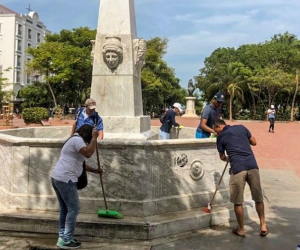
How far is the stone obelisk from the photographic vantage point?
6.99 m

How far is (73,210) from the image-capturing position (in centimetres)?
423

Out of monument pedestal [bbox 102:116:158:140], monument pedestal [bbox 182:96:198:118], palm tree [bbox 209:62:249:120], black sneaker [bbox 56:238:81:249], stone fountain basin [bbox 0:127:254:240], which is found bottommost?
black sneaker [bbox 56:238:81:249]

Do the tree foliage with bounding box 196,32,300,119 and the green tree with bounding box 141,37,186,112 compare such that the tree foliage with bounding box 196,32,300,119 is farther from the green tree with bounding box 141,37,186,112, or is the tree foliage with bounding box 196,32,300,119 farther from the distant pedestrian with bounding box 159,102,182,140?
the distant pedestrian with bounding box 159,102,182,140

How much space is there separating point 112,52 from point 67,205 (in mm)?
3566

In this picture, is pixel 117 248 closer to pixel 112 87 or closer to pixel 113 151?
pixel 113 151

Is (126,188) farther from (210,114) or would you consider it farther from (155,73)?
(155,73)

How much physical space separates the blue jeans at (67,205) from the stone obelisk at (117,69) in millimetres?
2749

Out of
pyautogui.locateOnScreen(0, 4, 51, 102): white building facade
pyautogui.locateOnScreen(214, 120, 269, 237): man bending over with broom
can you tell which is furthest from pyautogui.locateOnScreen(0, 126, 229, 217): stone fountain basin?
pyautogui.locateOnScreen(0, 4, 51, 102): white building facade

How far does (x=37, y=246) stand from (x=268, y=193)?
5047mm

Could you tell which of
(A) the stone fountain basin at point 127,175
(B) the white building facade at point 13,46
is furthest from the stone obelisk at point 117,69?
(B) the white building facade at point 13,46

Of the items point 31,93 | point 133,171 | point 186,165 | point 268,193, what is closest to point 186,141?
point 186,165

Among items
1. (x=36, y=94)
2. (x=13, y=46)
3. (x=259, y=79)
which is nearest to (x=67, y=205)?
(x=259, y=79)

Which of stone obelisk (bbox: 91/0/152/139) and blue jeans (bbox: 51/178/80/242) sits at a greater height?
stone obelisk (bbox: 91/0/152/139)

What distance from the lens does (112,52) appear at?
6965 mm
